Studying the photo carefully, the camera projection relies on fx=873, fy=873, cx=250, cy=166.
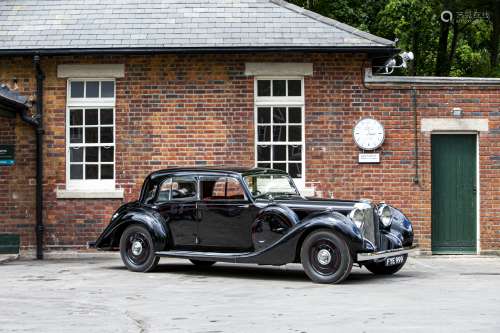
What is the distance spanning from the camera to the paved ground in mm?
7965

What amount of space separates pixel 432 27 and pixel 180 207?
52.5 feet

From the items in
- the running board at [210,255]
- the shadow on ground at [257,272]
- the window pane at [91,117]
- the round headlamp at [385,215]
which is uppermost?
the window pane at [91,117]

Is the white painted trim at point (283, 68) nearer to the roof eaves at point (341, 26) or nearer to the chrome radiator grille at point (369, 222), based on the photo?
the roof eaves at point (341, 26)

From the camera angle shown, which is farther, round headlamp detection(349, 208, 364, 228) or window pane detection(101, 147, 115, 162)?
window pane detection(101, 147, 115, 162)

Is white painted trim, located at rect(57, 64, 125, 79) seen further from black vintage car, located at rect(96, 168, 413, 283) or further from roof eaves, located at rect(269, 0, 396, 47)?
black vintage car, located at rect(96, 168, 413, 283)

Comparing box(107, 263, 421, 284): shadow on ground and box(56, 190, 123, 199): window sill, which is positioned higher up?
box(56, 190, 123, 199): window sill

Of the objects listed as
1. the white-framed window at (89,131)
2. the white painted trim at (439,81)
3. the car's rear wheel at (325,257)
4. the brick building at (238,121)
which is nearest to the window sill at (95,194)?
the brick building at (238,121)

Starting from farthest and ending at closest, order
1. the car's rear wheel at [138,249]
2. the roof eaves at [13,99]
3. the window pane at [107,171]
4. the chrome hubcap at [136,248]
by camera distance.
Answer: the window pane at [107,171]
the roof eaves at [13,99]
the chrome hubcap at [136,248]
the car's rear wheel at [138,249]

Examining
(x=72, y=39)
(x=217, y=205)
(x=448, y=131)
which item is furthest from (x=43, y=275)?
(x=448, y=131)

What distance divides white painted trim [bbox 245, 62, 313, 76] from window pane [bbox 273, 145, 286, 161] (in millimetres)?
1318

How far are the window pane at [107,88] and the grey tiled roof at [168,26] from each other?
78 centimetres

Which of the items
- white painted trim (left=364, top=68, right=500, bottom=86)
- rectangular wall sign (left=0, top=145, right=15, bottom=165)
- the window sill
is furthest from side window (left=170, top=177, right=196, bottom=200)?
white painted trim (left=364, top=68, right=500, bottom=86)

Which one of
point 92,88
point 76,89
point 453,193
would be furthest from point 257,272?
point 76,89

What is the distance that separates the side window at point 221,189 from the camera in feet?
39.7
